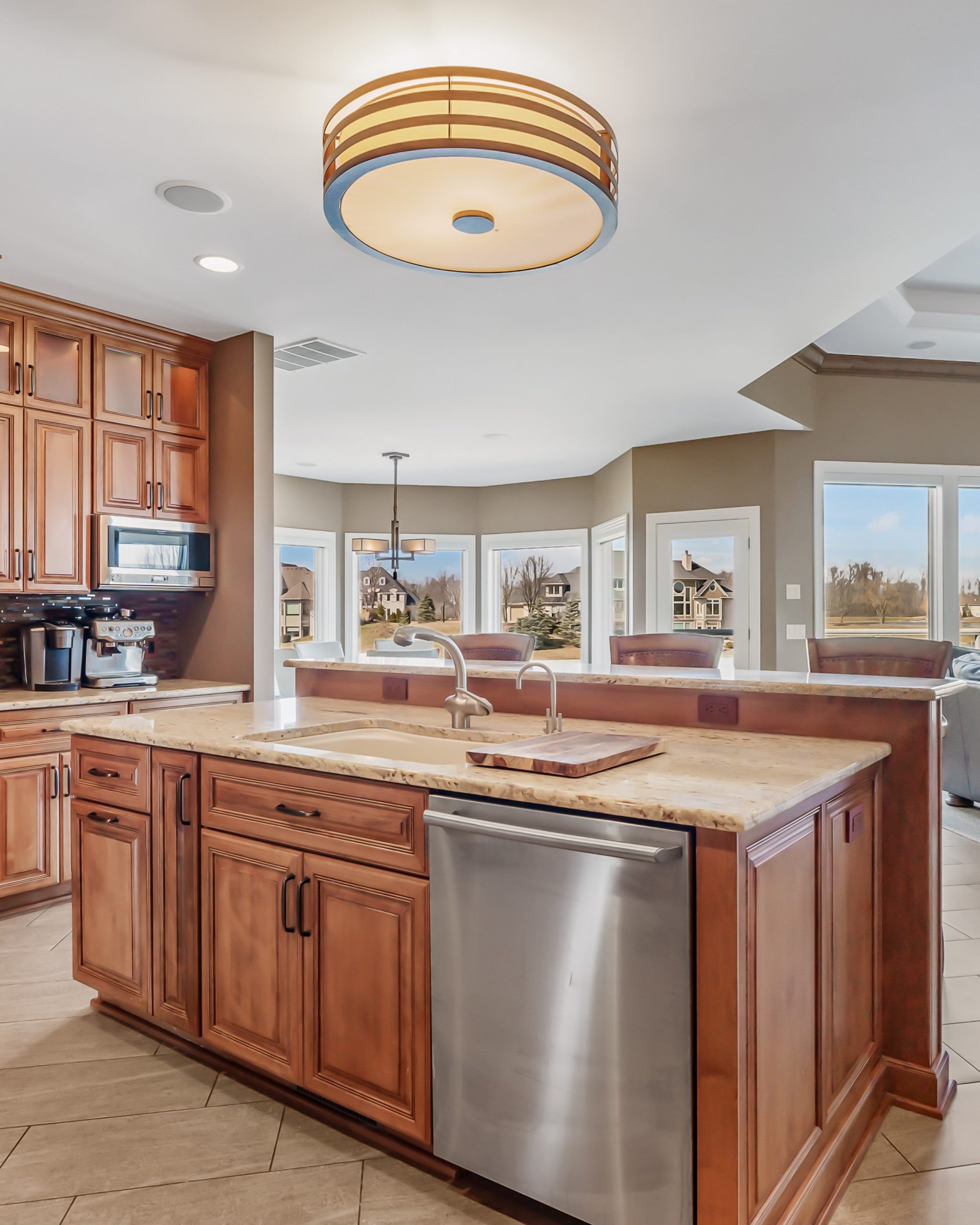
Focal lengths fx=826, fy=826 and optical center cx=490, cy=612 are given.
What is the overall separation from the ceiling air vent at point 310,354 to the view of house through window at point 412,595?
4073 mm

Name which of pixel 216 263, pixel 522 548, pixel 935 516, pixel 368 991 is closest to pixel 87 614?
pixel 216 263

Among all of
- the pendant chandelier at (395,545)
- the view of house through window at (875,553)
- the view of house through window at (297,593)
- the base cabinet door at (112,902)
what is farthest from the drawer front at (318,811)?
the view of house through window at (297,593)

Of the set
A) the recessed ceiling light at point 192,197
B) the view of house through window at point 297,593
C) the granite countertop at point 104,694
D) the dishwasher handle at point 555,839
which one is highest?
the recessed ceiling light at point 192,197

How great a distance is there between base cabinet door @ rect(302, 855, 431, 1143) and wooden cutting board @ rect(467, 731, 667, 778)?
32 cm

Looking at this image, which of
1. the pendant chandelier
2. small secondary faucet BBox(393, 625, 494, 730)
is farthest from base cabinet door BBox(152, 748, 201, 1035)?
the pendant chandelier

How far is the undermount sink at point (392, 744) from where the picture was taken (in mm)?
2352

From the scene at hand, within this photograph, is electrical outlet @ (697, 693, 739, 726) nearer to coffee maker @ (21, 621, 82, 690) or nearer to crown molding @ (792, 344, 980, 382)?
coffee maker @ (21, 621, 82, 690)

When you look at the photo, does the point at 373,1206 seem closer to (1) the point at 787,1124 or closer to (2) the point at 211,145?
(1) the point at 787,1124

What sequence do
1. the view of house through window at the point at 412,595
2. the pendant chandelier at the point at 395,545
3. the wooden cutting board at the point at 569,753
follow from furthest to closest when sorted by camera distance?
the view of house through window at the point at 412,595
the pendant chandelier at the point at 395,545
the wooden cutting board at the point at 569,753

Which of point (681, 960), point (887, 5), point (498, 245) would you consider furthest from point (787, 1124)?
point (887, 5)

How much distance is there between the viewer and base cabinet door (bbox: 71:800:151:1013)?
2.32m

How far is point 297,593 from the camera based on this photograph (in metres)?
8.15

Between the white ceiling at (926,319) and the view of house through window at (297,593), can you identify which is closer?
the white ceiling at (926,319)

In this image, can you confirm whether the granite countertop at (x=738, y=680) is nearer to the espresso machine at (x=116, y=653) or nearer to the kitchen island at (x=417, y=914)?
the kitchen island at (x=417, y=914)
